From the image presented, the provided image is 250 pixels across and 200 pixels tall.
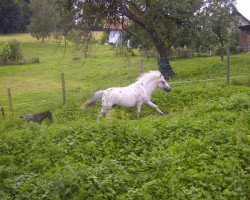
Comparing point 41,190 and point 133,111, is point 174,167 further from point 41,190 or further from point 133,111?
point 133,111

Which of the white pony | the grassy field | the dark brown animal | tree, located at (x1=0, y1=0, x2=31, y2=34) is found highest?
tree, located at (x1=0, y1=0, x2=31, y2=34)

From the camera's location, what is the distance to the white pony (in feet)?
36.2

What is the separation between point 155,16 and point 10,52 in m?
22.1

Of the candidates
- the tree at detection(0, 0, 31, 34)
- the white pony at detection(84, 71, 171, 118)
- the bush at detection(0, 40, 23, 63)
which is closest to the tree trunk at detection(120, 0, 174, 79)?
the tree at detection(0, 0, 31, 34)

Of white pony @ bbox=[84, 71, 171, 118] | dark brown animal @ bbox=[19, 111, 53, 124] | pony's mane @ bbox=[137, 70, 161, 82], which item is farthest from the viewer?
pony's mane @ bbox=[137, 70, 161, 82]

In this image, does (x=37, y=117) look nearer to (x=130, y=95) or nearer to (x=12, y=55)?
(x=130, y=95)

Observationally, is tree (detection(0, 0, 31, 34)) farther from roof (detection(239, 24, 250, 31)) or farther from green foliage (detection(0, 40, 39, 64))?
roof (detection(239, 24, 250, 31))

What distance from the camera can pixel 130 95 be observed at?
11188 millimetres

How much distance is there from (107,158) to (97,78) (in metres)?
16.9

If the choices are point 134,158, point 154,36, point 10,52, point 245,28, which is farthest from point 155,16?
point 10,52

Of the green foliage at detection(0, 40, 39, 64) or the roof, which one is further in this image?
the green foliage at detection(0, 40, 39, 64)

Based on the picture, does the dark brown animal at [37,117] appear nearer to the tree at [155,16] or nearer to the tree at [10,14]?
the tree at [10,14]

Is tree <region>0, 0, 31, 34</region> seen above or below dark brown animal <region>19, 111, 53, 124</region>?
above

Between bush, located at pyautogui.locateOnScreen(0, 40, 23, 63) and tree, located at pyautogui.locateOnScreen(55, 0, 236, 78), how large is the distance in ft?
64.4
